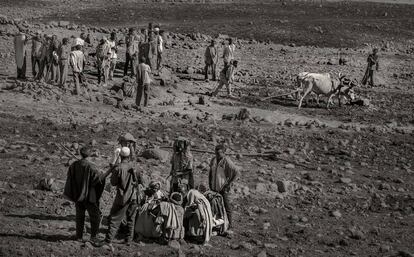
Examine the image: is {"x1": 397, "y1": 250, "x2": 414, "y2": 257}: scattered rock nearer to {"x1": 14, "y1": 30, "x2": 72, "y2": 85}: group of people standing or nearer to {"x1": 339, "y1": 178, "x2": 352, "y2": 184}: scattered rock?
{"x1": 339, "y1": 178, "x2": 352, "y2": 184}: scattered rock

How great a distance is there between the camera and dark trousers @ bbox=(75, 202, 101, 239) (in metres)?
10.5

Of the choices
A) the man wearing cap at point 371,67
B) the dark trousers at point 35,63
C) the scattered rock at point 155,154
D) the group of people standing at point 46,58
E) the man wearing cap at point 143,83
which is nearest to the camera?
the scattered rock at point 155,154

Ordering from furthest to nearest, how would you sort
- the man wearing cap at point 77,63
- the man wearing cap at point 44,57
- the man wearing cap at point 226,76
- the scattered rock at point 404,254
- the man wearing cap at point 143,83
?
the man wearing cap at point 226,76
the man wearing cap at point 44,57
the man wearing cap at point 77,63
the man wearing cap at point 143,83
the scattered rock at point 404,254

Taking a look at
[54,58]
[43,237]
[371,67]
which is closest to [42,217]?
[43,237]

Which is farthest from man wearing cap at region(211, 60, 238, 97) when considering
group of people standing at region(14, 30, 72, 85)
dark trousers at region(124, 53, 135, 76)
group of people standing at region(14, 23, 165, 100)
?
group of people standing at region(14, 30, 72, 85)

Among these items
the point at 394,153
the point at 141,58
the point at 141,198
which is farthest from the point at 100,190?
the point at 141,58

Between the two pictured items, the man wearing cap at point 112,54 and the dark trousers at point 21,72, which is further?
the man wearing cap at point 112,54

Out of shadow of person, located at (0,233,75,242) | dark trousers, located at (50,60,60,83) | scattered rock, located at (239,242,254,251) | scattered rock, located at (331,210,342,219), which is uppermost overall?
dark trousers, located at (50,60,60,83)

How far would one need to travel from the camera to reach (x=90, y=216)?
10.7m

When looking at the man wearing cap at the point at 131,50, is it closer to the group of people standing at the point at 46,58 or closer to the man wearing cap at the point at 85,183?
the group of people standing at the point at 46,58

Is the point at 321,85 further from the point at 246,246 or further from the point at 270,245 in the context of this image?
the point at 246,246

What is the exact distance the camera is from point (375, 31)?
1759 inches

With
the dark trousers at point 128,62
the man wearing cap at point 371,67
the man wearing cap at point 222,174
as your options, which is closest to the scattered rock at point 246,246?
the man wearing cap at point 222,174

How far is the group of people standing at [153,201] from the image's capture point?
412 inches
